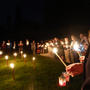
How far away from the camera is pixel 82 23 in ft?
82.7

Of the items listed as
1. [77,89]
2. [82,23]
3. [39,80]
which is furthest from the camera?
[82,23]

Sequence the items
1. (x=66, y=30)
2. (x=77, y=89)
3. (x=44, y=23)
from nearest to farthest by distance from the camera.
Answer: (x=77, y=89)
(x=66, y=30)
(x=44, y=23)

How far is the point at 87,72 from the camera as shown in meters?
1.22

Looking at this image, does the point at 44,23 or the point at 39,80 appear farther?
the point at 44,23

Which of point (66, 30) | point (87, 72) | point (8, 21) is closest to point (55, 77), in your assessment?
point (87, 72)

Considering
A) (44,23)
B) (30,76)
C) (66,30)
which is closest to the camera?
(30,76)

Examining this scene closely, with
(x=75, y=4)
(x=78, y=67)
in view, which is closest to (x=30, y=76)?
(x=78, y=67)

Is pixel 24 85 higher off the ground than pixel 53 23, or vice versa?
pixel 53 23

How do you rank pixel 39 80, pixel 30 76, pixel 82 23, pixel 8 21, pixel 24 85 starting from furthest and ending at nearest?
1. pixel 8 21
2. pixel 82 23
3. pixel 30 76
4. pixel 39 80
5. pixel 24 85

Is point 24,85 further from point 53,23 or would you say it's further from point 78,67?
point 53,23

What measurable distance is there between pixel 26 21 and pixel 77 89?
52.3 metres

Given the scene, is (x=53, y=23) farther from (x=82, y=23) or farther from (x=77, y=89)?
(x=77, y=89)

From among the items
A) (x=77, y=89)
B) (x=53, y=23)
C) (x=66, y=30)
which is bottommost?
(x=77, y=89)

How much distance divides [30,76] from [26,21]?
5012 centimetres
